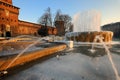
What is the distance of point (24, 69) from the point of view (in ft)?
16.8

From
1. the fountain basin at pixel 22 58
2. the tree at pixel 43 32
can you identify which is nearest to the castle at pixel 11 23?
the tree at pixel 43 32

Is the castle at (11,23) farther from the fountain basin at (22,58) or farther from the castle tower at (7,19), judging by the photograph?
the fountain basin at (22,58)

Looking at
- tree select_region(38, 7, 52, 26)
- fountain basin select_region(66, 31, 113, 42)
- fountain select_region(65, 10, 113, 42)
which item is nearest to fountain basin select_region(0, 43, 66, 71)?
fountain basin select_region(66, 31, 113, 42)

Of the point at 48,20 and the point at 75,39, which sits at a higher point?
the point at 48,20

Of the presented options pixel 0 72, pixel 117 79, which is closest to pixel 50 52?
pixel 0 72

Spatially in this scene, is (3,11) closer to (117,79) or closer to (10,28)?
(10,28)

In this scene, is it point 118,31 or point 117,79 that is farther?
point 118,31

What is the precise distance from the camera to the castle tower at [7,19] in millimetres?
36719

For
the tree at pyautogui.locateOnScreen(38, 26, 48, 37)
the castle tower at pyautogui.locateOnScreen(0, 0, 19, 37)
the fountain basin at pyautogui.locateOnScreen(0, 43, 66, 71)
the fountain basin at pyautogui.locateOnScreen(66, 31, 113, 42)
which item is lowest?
the fountain basin at pyautogui.locateOnScreen(0, 43, 66, 71)

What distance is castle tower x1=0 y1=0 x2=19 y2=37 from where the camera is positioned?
36.7m

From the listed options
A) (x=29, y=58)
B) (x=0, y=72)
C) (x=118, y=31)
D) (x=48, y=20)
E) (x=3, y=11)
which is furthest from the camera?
(x=118, y=31)

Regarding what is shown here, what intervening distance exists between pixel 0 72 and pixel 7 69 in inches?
15.0

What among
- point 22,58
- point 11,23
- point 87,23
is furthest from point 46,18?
point 22,58

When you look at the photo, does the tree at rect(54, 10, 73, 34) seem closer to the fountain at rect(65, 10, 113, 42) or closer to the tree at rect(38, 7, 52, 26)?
the tree at rect(38, 7, 52, 26)
